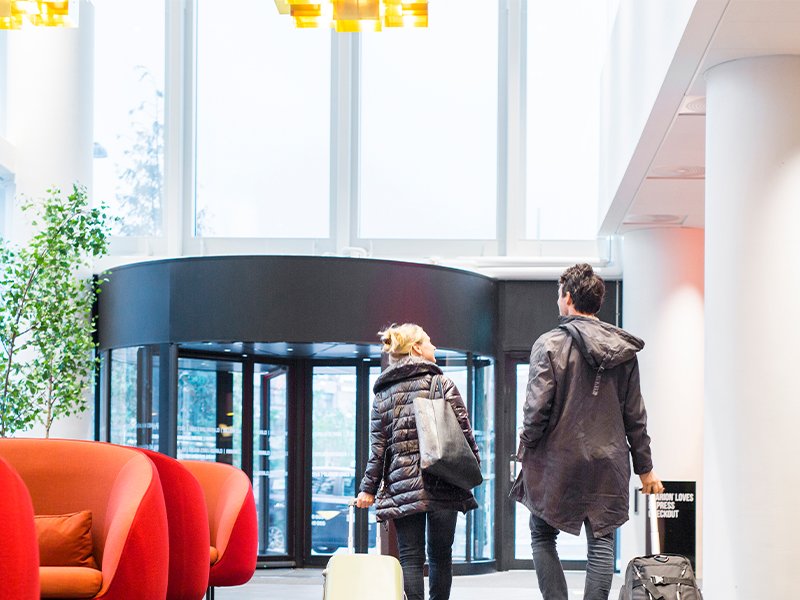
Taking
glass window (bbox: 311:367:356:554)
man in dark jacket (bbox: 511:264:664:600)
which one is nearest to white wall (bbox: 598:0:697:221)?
man in dark jacket (bbox: 511:264:664:600)

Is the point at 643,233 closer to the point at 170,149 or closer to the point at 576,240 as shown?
the point at 576,240

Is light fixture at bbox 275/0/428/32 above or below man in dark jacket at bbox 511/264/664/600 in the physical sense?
above

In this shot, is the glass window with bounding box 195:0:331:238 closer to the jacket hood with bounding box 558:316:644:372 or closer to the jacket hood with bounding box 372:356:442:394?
the jacket hood with bounding box 372:356:442:394

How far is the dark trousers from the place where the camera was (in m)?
4.79

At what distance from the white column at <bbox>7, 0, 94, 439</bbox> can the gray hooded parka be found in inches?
256

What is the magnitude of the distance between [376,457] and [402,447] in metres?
0.15

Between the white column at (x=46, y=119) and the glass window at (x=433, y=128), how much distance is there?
9.29 feet

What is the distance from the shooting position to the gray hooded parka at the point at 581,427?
15.8 ft

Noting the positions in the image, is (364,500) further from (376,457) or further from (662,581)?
(662,581)

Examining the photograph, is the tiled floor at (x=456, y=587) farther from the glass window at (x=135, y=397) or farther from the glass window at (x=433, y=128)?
the glass window at (x=433, y=128)

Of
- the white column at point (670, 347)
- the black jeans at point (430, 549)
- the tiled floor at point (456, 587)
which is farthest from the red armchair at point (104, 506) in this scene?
the white column at point (670, 347)

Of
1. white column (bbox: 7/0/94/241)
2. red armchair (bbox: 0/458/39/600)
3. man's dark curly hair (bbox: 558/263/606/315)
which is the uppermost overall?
white column (bbox: 7/0/94/241)

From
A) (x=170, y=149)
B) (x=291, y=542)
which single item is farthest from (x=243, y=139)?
(x=291, y=542)

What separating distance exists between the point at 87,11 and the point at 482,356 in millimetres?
4987
